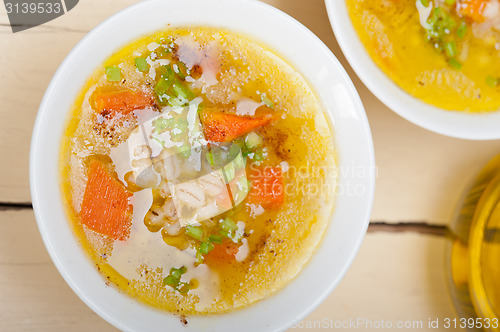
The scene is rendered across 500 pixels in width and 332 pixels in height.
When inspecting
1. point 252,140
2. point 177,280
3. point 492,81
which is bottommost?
point 177,280

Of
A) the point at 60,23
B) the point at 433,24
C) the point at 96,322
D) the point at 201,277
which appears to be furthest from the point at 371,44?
the point at 96,322

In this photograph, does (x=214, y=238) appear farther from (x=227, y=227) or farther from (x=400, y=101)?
(x=400, y=101)

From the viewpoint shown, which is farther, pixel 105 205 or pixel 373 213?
pixel 373 213

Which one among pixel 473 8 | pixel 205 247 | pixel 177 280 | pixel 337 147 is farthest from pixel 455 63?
pixel 177 280

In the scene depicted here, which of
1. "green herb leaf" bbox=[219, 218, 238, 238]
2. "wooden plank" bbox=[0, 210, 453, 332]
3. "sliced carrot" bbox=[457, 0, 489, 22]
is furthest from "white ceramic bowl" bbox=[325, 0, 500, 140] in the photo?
"green herb leaf" bbox=[219, 218, 238, 238]

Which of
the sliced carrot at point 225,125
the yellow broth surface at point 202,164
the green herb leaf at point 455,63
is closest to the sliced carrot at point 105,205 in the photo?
the yellow broth surface at point 202,164

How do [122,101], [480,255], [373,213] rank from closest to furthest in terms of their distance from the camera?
[122,101], [480,255], [373,213]
